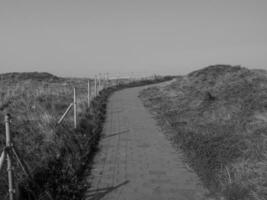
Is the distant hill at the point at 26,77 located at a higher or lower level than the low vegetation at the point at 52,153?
higher

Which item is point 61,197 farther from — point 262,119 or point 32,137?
point 262,119

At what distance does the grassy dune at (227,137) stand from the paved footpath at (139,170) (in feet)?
1.26

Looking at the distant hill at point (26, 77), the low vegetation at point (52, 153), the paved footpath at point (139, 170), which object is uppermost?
the distant hill at point (26, 77)

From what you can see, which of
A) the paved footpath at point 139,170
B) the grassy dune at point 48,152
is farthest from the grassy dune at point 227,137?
the grassy dune at point 48,152

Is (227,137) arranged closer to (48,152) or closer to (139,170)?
(139,170)

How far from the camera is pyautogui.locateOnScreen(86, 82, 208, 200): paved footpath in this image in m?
5.01

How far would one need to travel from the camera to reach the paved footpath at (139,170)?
5.01m

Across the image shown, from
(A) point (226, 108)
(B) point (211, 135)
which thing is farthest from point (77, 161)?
(A) point (226, 108)

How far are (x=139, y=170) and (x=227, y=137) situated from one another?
3.09m

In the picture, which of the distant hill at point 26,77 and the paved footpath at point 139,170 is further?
the distant hill at point 26,77

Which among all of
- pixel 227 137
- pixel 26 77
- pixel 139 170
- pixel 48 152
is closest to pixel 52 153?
pixel 48 152

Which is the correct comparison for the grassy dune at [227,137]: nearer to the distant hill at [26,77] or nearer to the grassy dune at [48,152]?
the grassy dune at [48,152]

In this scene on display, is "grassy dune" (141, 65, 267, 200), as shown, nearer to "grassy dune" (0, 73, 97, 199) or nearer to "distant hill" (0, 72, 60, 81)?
"grassy dune" (0, 73, 97, 199)

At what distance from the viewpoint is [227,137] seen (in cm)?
786
